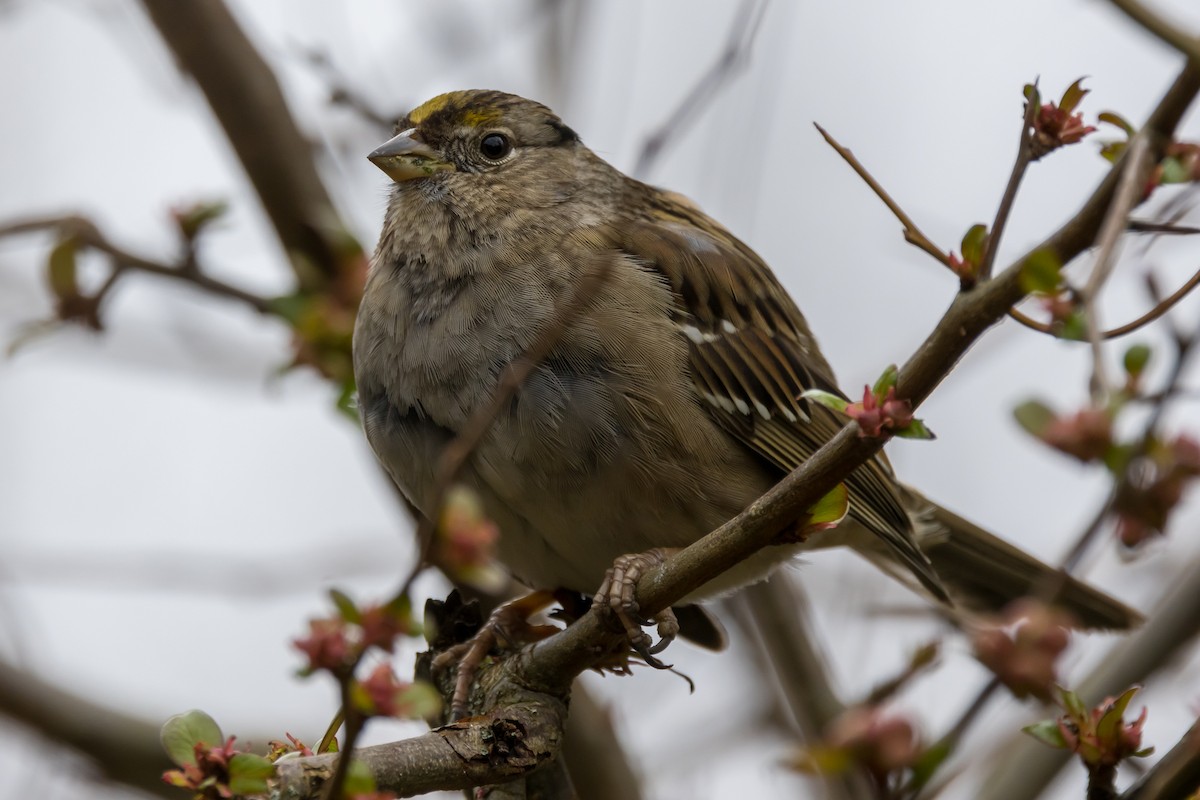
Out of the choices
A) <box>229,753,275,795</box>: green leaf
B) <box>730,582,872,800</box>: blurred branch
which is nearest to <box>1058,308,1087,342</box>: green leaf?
<box>229,753,275,795</box>: green leaf

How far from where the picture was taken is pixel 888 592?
427 cm

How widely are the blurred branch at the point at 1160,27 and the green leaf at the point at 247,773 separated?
4.62ft

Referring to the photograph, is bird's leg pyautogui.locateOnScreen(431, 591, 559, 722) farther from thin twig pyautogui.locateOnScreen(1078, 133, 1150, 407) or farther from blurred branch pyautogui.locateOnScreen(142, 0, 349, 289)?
thin twig pyautogui.locateOnScreen(1078, 133, 1150, 407)

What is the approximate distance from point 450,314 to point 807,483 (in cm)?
141

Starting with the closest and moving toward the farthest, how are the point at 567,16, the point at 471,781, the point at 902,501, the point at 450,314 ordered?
the point at 471,781, the point at 450,314, the point at 902,501, the point at 567,16

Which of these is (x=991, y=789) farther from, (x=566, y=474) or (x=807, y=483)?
(x=807, y=483)

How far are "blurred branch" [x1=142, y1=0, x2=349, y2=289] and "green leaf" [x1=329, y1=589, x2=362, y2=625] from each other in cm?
233

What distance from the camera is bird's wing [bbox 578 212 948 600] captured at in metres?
3.26

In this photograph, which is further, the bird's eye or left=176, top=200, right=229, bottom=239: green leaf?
the bird's eye

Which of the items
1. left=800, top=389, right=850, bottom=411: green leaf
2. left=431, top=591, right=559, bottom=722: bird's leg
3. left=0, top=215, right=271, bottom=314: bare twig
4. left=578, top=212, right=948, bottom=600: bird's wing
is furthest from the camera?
left=578, top=212, right=948, bottom=600: bird's wing

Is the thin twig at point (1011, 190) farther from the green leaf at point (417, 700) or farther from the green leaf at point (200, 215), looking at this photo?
the green leaf at point (200, 215)

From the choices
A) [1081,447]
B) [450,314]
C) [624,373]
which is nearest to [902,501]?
[624,373]

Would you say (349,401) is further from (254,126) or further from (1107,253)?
(1107,253)

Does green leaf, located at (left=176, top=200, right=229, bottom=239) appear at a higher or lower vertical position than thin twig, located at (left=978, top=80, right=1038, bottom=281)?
lower
